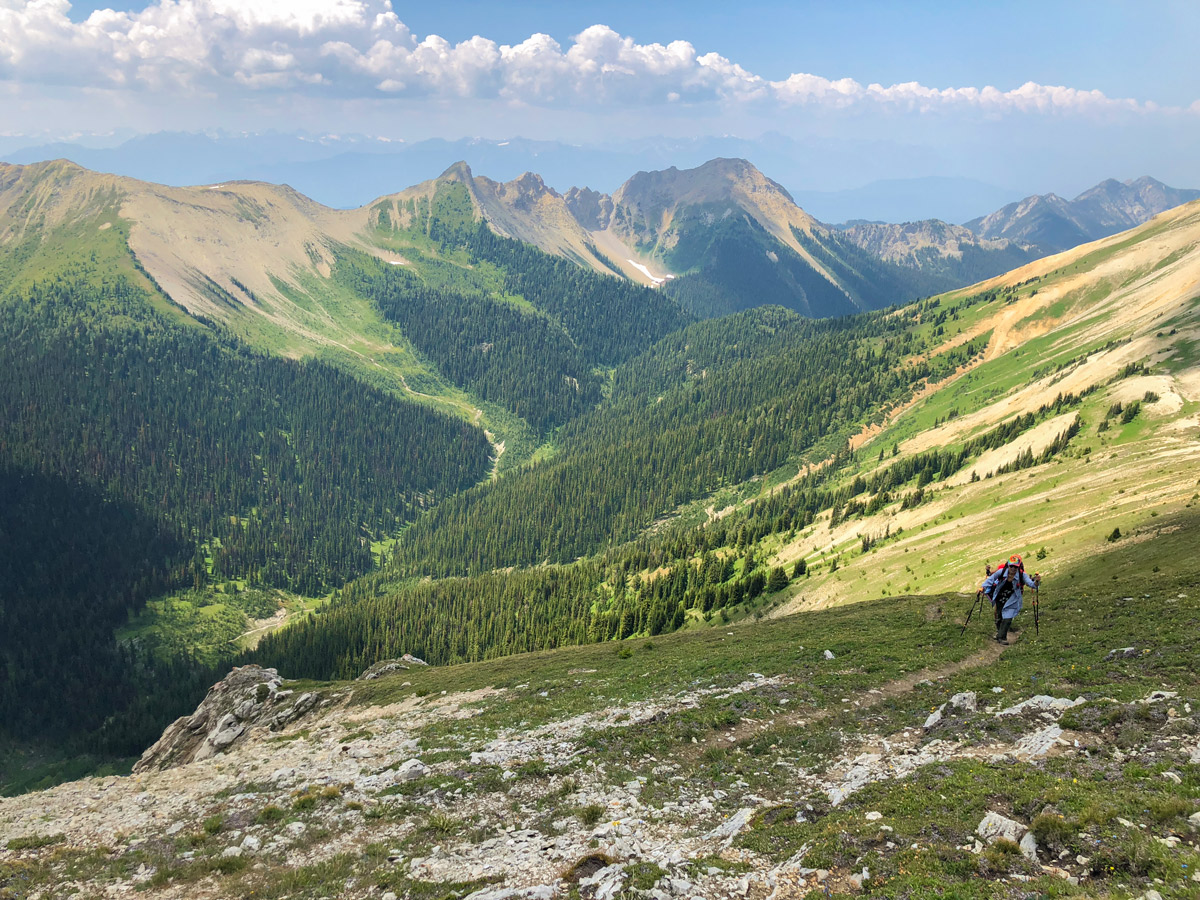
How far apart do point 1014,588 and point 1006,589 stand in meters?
0.42

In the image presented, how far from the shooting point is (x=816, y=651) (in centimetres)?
4188

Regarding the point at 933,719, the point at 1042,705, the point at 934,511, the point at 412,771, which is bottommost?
the point at 934,511

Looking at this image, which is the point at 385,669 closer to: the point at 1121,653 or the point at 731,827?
the point at 731,827

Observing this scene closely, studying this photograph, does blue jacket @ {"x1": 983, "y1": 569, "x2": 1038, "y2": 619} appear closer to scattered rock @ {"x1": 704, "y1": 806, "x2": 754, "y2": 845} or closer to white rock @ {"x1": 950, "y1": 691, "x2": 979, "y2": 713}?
white rock @ {"x1": 950, "y1": 691, "x2": 979, "y2": 713}

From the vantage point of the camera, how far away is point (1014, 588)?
34.6m

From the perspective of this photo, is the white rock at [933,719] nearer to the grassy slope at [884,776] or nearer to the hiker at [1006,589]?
the grassy slope at [884,776]

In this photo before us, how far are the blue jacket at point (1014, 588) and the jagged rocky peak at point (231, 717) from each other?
56.6 meters

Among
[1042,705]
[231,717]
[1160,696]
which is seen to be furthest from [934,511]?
[231,717]

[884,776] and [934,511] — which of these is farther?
[934,511]

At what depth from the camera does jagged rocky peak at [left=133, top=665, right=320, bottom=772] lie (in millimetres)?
58500

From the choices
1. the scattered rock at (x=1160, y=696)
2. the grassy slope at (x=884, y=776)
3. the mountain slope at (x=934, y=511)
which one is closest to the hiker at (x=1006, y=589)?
the grassy slope at (x=884, y=776)

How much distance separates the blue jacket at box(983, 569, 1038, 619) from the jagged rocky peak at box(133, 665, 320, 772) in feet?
186

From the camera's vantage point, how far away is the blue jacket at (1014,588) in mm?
34125

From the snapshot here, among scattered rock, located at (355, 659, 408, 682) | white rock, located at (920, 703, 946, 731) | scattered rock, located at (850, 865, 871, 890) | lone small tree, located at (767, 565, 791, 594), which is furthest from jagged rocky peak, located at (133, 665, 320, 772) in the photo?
lone small tree, located at (767, 565, 791, 594)
